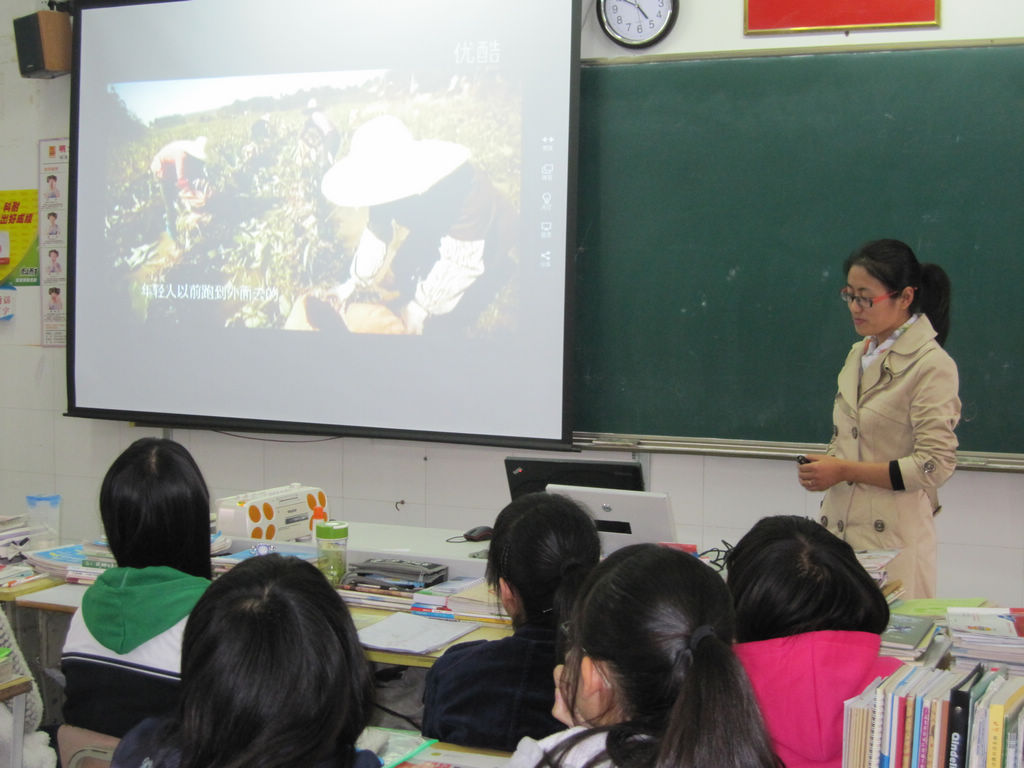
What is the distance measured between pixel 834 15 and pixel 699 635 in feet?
9.67

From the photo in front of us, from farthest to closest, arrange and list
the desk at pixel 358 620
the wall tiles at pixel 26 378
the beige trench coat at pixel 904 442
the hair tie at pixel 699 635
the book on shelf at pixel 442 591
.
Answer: the wall tiles at pixel 26 378 < the beige trench coat at pixel 904 442 < the book on shelf at pixel 442 591 < the desk at pixel 358 620 < the hair tie at pixel 699 635

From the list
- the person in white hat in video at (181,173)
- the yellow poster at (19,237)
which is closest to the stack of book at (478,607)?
the person in white hat in video at (181,173)

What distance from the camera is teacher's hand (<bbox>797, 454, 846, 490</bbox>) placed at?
2730mm

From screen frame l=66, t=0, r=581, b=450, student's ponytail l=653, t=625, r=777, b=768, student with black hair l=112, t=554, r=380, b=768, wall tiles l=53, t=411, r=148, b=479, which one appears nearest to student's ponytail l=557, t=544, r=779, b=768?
student's ponytail l=653, t=625, r=777, b=768

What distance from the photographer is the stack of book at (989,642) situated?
180cm

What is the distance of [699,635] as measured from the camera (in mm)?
1132

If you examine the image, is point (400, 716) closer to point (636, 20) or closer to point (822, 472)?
point (822, 472)

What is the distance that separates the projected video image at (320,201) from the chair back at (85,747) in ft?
7.80

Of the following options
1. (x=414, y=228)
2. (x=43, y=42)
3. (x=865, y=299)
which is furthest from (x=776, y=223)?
(x=43, y=42)

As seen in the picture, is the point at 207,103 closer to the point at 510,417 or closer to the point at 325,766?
the point at 510,417

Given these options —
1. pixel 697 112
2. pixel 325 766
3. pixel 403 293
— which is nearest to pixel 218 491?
pixel 403 293

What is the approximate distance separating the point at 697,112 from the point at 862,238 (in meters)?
0.76

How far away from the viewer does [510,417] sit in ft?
12.4

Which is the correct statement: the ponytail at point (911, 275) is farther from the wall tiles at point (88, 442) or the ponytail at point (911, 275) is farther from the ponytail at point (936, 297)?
the wall tiles at point (88, 442)
